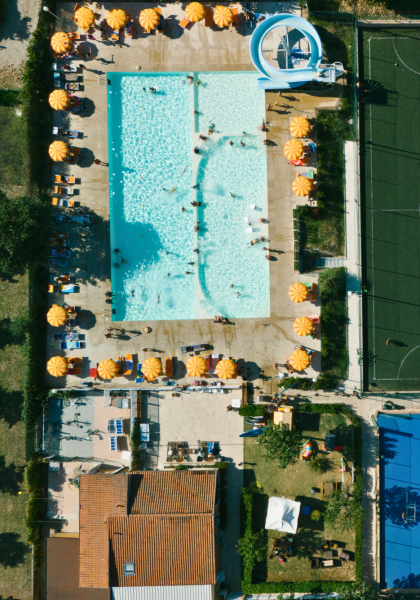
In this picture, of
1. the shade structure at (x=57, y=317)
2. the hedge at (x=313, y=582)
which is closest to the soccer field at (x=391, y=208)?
the hedge at (x=313, y=582)

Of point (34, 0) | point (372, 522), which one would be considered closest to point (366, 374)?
point (372, 522)

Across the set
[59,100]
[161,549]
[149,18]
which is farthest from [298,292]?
[149,18]

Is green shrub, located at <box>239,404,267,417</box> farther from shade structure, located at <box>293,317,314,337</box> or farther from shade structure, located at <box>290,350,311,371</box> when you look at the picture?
shade structure, located at <box>293,317,314,337</box>

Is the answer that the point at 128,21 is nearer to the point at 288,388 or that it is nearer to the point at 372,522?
the point at 288,388

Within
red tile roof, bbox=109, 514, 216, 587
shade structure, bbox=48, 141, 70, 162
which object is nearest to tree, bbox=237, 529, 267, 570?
red tile roof, bbox=109, 514, 216, 587

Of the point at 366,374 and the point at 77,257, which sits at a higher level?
the point at 77,257

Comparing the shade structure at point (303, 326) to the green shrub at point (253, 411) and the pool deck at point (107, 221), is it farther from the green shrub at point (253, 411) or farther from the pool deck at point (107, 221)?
the green shrub at point (253, 411)

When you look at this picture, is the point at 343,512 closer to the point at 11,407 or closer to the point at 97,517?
the point at 97,517
